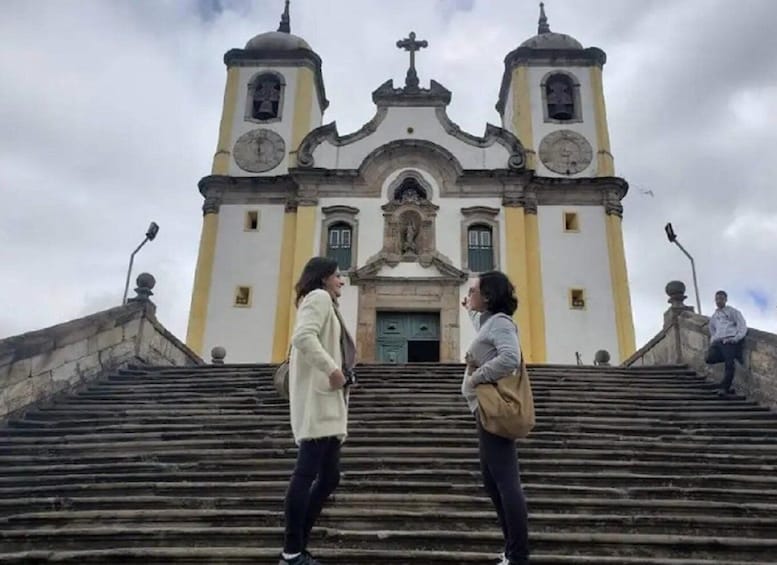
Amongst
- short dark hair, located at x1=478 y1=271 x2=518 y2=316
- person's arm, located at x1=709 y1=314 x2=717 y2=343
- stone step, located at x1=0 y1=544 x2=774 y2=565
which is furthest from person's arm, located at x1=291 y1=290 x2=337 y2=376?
person's arm, located at x1=709 y1=314 x2=717 y2=343

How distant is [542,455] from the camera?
20.7 feet

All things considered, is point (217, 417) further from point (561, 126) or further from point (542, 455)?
point (561, 126)

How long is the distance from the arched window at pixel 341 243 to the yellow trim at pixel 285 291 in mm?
A: 976

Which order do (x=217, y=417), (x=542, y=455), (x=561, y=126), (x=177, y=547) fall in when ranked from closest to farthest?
(x=177, y=547) < (x=542, y=455) < (x=217, y=417) < (x=561, y=126)

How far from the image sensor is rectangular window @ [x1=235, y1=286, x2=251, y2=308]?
59.0 ft

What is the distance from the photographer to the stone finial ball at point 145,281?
11.1m

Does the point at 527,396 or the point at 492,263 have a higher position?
the point at 492,263

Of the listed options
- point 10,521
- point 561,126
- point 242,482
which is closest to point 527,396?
point 242,482

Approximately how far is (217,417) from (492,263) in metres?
11.4

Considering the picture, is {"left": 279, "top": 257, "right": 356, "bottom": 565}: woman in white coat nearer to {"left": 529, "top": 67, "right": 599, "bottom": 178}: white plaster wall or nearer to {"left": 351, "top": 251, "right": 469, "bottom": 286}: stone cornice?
Result: {"left": 351, "top": 251, "right": 469, "bottom": 286}: stone cornice

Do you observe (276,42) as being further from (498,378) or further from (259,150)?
(498,378)

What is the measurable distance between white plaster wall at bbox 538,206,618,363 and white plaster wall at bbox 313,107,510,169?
2023 mm

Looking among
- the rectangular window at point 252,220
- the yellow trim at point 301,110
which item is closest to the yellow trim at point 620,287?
the yellow trim at point 301,110

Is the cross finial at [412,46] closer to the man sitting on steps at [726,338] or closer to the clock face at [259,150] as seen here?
the clock face at [259,150]
